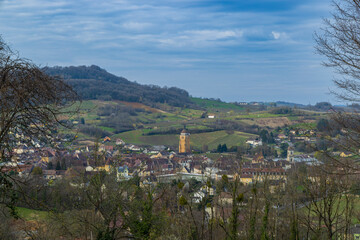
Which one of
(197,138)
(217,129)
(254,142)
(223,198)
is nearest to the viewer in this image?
(223,198)

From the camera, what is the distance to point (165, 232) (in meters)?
10.3

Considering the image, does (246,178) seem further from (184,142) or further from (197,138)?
(197,138)

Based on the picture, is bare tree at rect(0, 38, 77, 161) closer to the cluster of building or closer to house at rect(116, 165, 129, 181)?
the cluster of building

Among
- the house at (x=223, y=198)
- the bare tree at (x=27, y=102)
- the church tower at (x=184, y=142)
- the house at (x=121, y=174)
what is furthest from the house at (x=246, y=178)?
the church tower at (x=184, y=142)

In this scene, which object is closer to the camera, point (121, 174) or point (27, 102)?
point (27, 102)

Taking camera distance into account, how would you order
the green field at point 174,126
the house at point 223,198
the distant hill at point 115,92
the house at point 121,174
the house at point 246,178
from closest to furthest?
the house at point 223,198 → the house at point 121,174 → the house at point 246,178 → the green field at point 174,126 → the distant hill at point 115,92

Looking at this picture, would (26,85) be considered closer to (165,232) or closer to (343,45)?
(343,45)

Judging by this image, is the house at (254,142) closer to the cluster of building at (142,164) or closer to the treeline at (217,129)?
the treeline at (217,129)

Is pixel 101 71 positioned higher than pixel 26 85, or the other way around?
pixel 101 71

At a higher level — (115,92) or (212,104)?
(115,92)

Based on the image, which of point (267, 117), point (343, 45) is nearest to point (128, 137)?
point (267, 117)

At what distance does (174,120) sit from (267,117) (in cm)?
2032

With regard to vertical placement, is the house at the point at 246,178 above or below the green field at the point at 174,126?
below

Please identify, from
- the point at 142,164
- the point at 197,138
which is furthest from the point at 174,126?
the point at 142,164
